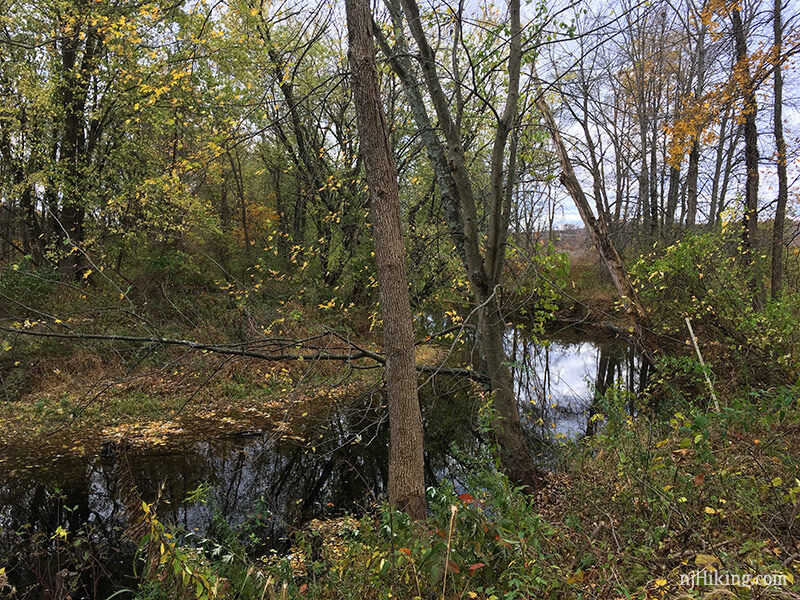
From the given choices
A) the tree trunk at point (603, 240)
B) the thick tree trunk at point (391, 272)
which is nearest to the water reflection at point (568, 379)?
the tree trunk at point (603, 240)

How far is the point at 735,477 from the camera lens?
3.11 m

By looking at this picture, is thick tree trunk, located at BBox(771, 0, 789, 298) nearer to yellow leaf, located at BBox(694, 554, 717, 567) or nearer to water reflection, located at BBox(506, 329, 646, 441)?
water reflection, located at BBox(506, 329, 646, 441)

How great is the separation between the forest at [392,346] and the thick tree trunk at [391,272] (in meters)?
0.02

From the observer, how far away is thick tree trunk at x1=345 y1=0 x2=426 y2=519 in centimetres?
328

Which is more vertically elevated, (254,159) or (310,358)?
(254,159)

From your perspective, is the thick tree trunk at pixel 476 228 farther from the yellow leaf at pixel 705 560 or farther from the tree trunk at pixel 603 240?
the yellow leaf at pixel 705 560

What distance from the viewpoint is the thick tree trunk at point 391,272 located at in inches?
129

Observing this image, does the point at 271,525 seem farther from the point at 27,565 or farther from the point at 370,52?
the point at 370,52

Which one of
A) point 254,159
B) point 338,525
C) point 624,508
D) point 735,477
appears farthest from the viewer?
point 254,159

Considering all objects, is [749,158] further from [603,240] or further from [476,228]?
[476,228]

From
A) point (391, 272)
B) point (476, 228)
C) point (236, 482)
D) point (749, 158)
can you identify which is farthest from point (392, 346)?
point (749, 158)

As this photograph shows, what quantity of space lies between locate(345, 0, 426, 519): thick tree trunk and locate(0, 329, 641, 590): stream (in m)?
0.65

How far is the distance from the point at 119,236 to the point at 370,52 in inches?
485

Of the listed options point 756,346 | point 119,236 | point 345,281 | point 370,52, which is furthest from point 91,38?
point 756,346
